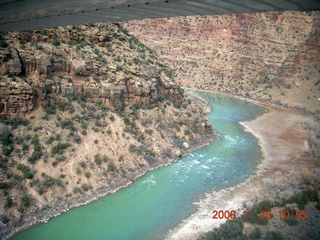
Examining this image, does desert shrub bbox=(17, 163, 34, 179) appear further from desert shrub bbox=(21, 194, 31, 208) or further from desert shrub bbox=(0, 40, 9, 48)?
desert shrub bbox=(0, 40, 9, 48)

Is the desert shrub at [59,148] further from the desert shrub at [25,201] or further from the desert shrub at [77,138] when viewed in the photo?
the desert shrub at [25,201]

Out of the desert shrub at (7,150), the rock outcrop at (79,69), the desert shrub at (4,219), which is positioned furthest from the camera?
the rock outcrop at (79,69)

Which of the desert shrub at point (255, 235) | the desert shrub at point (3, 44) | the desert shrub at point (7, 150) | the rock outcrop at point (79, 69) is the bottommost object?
the desert shrub at point (255, 235)

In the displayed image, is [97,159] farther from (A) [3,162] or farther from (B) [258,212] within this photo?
(B) [258,212]

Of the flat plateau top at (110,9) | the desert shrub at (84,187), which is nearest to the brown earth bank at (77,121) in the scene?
the desert shrub at (84,187)

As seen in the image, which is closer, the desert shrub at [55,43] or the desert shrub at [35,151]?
the desert shrub at [35,151]

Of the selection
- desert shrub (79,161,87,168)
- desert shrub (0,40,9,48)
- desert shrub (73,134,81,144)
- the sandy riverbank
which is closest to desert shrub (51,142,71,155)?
desert shrub (73,134,81,144)
